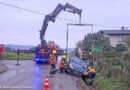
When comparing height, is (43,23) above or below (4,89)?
above

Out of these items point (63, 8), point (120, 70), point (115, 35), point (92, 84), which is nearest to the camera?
point (120, 70)

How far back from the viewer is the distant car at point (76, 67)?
30791mm

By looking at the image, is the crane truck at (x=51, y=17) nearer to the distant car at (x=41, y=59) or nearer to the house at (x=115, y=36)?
the distant car at (x=41, y=59)

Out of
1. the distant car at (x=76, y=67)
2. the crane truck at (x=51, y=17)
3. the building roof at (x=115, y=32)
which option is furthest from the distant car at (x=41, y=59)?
the building roof at (x=115, y=32)

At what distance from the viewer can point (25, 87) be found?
22453 mm

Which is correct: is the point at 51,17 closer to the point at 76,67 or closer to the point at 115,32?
the point at 76,67

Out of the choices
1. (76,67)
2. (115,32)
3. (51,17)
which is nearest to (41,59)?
(51,17)

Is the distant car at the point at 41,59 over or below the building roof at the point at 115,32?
below

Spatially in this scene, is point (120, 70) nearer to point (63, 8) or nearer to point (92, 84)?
point (92, 84)

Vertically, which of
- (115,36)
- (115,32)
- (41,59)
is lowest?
(41,59)

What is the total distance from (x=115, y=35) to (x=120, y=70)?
5445cm

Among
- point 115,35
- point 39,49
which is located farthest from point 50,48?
point 115,35

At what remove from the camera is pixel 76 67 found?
3117 centimetres

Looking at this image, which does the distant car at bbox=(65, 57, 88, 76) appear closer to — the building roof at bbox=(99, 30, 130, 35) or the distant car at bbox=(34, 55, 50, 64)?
the distant car at bbox=(34, 55, 50, 64)
